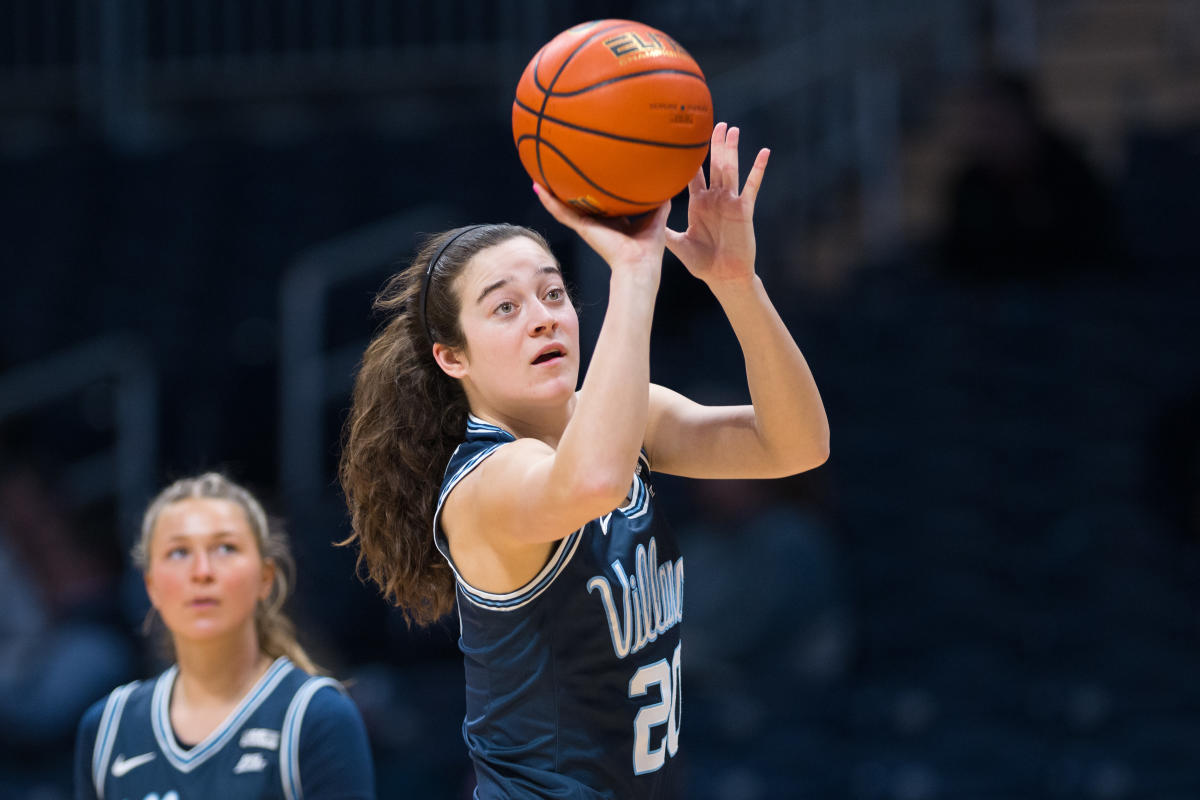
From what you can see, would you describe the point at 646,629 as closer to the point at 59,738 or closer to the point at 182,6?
the point at 59,738

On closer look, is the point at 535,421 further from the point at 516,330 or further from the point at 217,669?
the point at 217,669

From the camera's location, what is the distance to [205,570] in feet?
10.0

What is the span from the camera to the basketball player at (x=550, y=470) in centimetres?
225

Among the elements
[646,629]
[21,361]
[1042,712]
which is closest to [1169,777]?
[1042,712]

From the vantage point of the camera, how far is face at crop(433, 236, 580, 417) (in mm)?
2359

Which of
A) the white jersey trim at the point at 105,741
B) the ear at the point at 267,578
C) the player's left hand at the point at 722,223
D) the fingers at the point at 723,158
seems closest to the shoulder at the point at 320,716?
the ear at the point at 267,578

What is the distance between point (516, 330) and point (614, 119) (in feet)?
1.20

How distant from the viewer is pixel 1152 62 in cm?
817

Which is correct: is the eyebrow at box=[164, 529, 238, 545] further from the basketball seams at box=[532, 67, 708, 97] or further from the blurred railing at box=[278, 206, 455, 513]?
the blurred railing at box=[278, 206, 455, 513]

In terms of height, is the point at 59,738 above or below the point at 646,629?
below

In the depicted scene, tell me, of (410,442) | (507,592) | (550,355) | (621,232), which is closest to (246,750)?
(410,442)

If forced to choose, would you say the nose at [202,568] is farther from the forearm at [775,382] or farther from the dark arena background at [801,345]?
the forearm at [775,382]

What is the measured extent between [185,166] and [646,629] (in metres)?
7.05

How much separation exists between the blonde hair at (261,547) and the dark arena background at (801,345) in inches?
26.6
